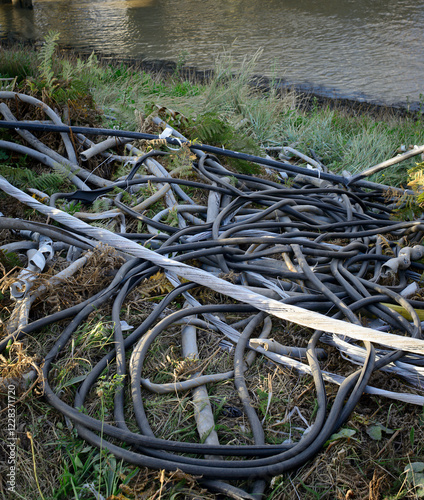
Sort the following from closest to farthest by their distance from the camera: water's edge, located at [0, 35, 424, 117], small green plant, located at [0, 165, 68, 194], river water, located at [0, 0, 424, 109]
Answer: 1. small green plant, located at [0, 165, 68, 194]
2. water's edge, located at [0, 35, 424, 117]
3. river water, located at [0, 0, 424, 109]

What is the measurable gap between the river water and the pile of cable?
6385mm

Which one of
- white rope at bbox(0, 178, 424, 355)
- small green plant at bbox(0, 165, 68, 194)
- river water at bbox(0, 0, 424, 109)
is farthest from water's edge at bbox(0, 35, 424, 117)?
white rope at bbox(0, 178, 424, 355)

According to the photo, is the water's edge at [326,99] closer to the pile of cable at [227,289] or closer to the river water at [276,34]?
the river water at [276,34]

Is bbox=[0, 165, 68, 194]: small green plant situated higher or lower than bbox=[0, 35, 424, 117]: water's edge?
lower

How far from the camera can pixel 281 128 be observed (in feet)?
16.4

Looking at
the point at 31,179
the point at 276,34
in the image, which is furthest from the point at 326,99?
the point at 276,34

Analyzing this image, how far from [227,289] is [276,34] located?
1405 cm

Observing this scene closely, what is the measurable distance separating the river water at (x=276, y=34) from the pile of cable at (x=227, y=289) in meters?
6.39

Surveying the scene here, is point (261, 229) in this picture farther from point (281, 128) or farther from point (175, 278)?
point (281, 128)

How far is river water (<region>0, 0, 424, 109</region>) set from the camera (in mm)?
9820

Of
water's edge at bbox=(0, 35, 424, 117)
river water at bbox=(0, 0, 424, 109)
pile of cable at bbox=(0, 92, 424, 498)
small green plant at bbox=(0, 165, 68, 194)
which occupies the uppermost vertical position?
river water at bbox=(0, 0, 424, 109)

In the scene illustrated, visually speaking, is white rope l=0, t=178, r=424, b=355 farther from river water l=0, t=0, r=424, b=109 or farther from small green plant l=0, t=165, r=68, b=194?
river water l=0, t=0, r=424, b=109

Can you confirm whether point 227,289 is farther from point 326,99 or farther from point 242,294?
point 326,99

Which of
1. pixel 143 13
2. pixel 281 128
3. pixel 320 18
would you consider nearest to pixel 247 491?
pixel 281 128
